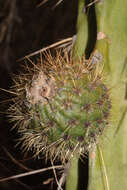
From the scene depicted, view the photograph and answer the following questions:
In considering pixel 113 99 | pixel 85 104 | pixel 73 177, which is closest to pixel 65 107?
pixel 85 104

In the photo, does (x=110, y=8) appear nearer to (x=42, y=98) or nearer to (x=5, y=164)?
(x=42, y=98)

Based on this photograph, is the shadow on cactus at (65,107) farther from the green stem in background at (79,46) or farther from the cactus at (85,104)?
the green stem in background at (79,46)

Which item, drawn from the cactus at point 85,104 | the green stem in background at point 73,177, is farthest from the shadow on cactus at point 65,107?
the green stem in background at point 73,177

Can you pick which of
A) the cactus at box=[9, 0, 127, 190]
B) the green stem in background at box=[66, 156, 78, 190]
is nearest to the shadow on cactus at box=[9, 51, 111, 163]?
the cactus at box=[9, 0, 127, 190]

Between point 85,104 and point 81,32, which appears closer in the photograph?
point 85,104

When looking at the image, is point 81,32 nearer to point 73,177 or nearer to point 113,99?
point 113,99

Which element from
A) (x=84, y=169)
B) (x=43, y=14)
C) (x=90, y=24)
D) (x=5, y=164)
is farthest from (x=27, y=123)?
(x=43, y=14)

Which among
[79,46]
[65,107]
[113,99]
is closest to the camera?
[65,107]
